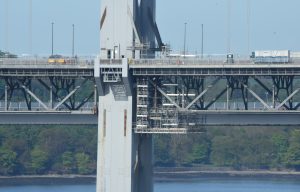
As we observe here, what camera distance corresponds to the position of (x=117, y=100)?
121m

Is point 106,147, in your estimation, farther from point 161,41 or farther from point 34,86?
point 34,86

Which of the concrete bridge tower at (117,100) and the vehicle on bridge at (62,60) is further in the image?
the vehicle on bridge at (62,60)

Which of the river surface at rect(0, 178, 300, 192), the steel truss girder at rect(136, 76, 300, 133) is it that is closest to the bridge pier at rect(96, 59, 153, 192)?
the steel truss girder at rect(136, 76, 300, 133)

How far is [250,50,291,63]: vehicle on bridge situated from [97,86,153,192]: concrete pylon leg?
352 inches

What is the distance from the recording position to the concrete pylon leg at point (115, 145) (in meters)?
120

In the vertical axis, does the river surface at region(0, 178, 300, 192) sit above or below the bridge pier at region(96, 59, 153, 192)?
below

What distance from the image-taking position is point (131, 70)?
12038 centimetres

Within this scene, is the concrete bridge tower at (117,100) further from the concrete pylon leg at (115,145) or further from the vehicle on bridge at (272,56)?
the vehicle on bridge at (272,56)

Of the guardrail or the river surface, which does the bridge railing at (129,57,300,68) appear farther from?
the river surface

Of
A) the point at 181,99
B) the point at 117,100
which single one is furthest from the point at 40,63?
the point at 181,99

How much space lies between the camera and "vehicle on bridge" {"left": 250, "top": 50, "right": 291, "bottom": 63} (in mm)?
119812

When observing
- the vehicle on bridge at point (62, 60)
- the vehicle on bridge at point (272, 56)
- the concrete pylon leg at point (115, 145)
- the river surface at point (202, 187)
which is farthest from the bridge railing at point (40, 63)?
the river surface at point (202, 187)

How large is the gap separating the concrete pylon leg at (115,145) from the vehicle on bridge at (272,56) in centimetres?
894

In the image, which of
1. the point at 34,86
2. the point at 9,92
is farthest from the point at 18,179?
the point at 9,92
